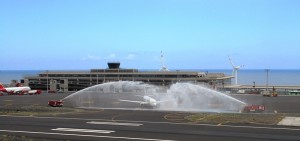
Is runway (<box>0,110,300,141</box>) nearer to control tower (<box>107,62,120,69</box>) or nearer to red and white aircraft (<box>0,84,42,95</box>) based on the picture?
red and white aircraft (<box>0,84,42,95</box>)

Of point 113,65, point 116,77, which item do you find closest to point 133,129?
point 116,77

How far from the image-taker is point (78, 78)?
577ft

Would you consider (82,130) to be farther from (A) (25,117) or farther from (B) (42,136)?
(A) (25,117)

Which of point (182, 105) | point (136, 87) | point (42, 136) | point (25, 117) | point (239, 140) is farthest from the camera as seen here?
point (136, 87)

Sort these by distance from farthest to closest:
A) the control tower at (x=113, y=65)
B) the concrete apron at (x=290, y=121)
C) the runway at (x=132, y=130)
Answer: the control tower at (x=113, y=65), the concrete apron at (x=290, y=121), the runway at (x=132, y=130)

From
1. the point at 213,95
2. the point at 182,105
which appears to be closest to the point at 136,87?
the point at 213,95

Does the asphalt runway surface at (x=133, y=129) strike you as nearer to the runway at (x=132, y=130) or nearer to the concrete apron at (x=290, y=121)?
the runway at (x=132, y=130)

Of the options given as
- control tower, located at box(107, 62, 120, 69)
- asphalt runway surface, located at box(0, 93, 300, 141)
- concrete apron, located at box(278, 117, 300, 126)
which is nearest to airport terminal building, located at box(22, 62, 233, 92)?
control tower, located at box(107, 62, 120, 69)

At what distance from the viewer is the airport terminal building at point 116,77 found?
15962 centimetres

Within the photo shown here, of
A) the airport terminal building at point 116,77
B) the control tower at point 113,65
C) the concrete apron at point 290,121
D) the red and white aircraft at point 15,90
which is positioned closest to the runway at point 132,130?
the concrete apron at point 290,121

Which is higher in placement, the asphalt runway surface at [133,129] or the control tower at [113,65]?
the control tower at [113,65]

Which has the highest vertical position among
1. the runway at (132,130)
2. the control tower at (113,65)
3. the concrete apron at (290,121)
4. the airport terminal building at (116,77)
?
the control tower at (113,65)

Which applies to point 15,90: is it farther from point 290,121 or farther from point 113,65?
point 290,121

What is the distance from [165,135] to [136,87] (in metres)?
88.5
